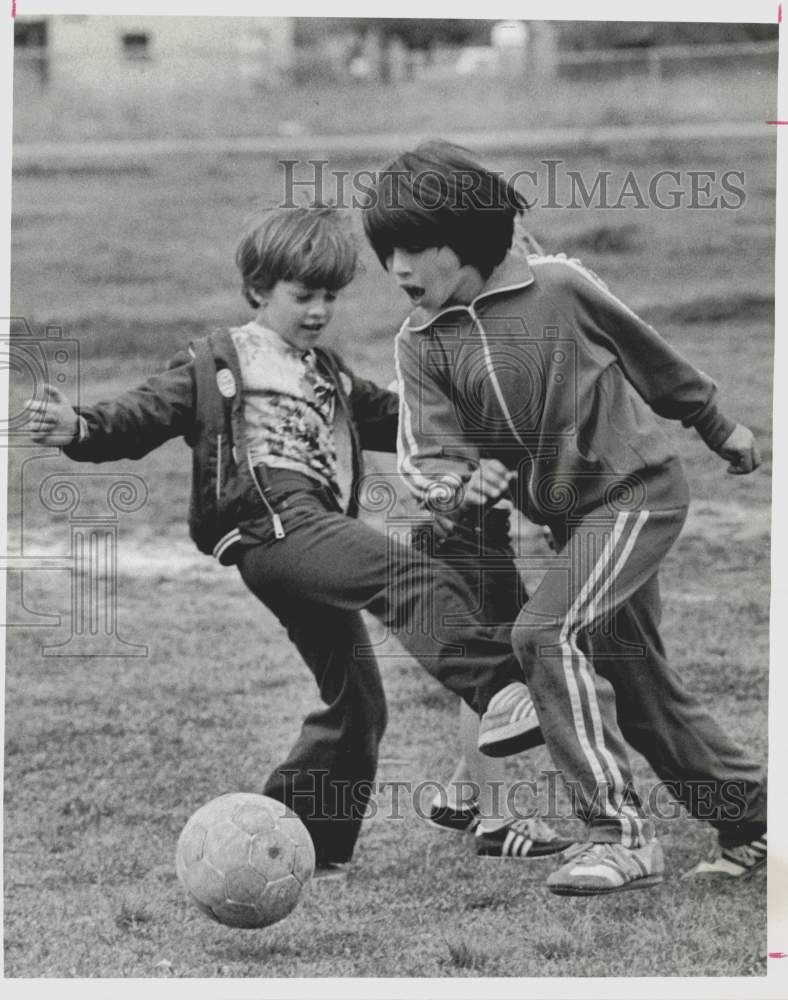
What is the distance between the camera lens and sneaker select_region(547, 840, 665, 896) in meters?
3.84

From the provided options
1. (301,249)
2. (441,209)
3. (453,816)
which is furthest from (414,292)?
(453,816)

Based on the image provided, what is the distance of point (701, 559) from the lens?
5.21 meters

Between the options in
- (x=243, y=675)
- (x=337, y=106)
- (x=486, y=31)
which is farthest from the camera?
(x=337, y=106)

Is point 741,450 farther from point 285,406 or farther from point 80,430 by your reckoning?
point 80,430

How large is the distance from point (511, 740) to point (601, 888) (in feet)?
1.33

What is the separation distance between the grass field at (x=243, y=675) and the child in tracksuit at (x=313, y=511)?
189mm

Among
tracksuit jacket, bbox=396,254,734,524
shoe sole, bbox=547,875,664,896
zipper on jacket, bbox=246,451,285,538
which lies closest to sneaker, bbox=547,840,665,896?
shoe sole, bbox=547,875,664,896

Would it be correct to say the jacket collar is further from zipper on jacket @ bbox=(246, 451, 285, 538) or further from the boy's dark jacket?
zipper on jacket @ bbox=(246, 451, 285, 538)

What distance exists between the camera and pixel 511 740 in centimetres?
390

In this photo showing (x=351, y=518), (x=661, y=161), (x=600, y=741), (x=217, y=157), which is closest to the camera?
(x=600, y=741)

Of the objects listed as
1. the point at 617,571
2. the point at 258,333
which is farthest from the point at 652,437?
the point at 258,333

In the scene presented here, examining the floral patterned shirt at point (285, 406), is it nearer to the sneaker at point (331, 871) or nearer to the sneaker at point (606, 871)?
the sneaker at point (331, 871)

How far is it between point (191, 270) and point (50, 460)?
5.73 feet

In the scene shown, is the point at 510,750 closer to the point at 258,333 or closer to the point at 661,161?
the point at 258,333
